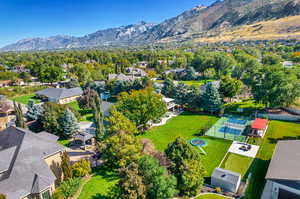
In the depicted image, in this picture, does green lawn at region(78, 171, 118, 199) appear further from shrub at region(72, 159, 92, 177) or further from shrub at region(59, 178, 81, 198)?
shrub at region(72, 159, 92, 177)

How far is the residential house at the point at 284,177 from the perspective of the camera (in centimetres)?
1753

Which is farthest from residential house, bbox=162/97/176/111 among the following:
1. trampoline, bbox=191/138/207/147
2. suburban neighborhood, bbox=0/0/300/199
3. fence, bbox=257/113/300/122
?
fence, bbox=257/113/300/122

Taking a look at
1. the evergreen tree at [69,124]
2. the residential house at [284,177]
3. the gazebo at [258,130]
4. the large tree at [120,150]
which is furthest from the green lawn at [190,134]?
the evergreen tree at [69,124]

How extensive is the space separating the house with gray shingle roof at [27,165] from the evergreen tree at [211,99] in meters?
30.3

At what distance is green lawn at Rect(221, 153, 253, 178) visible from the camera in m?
23.4

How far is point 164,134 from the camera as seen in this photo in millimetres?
34375

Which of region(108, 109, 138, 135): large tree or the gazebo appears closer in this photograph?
region(108, 109, 138, 135): large tree

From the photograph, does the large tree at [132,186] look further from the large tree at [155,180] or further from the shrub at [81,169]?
the shrub at [81,169]

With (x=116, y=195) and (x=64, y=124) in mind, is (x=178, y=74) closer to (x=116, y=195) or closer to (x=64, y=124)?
(x=64, y=124)

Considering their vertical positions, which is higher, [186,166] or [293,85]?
[293,85]

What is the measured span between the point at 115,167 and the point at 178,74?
64.0 metres

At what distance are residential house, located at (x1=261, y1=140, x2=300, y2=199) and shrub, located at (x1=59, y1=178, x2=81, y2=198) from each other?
62.5 feet

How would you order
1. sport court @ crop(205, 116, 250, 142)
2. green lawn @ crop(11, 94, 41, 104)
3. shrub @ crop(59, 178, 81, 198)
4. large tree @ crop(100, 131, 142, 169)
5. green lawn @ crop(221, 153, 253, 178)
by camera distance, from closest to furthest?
shrub @ crop(59, 178, 81, 198) < large tree @ crop(100, 131, 142, 169) < green lawn @ crop(221, 153, 253, 178) < sport court @ crop(205, 116, 250, 142) < green lawn @ crop(11, 94, 41, 104)

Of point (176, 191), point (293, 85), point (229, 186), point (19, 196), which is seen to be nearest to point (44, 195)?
point (19, 196)
